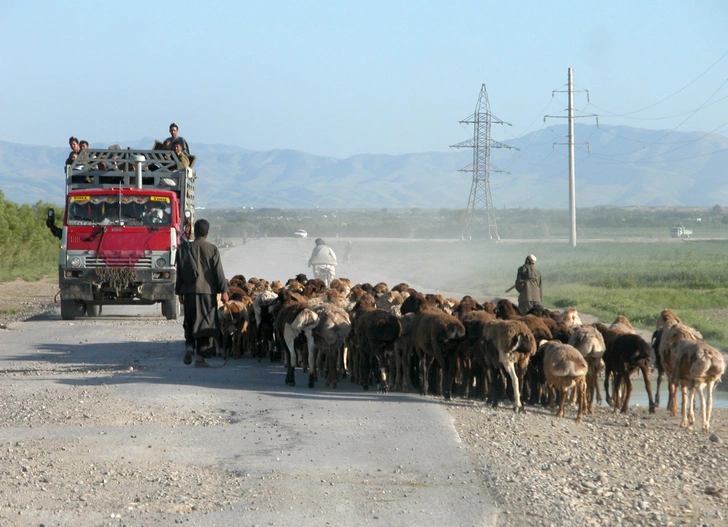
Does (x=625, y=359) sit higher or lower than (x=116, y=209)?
lower

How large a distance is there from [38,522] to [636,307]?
21616 millimetres

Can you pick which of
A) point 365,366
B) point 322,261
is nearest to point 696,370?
point 365,366

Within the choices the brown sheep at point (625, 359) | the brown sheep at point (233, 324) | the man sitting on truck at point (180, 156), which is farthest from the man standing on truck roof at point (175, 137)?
the brown sheep at point (625, 359)

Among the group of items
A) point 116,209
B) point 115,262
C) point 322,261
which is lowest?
point 322,261

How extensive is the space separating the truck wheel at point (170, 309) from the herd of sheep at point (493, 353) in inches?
337

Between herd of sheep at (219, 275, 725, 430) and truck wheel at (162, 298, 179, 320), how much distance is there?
8.55m

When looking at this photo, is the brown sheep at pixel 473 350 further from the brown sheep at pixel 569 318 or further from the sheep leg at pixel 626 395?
the sheep leg at pixel 626 395

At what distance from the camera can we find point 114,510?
6992 millimetres

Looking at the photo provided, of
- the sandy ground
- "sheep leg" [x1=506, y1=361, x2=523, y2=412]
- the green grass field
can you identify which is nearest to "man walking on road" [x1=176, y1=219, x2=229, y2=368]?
the sandy ground

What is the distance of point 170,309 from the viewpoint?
22016mm

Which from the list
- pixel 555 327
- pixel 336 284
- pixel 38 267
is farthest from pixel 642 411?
pixel 38 267

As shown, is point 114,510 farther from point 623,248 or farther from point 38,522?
point 623,248

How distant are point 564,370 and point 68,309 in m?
13.4

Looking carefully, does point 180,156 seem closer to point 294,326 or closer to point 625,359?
point 294,326
